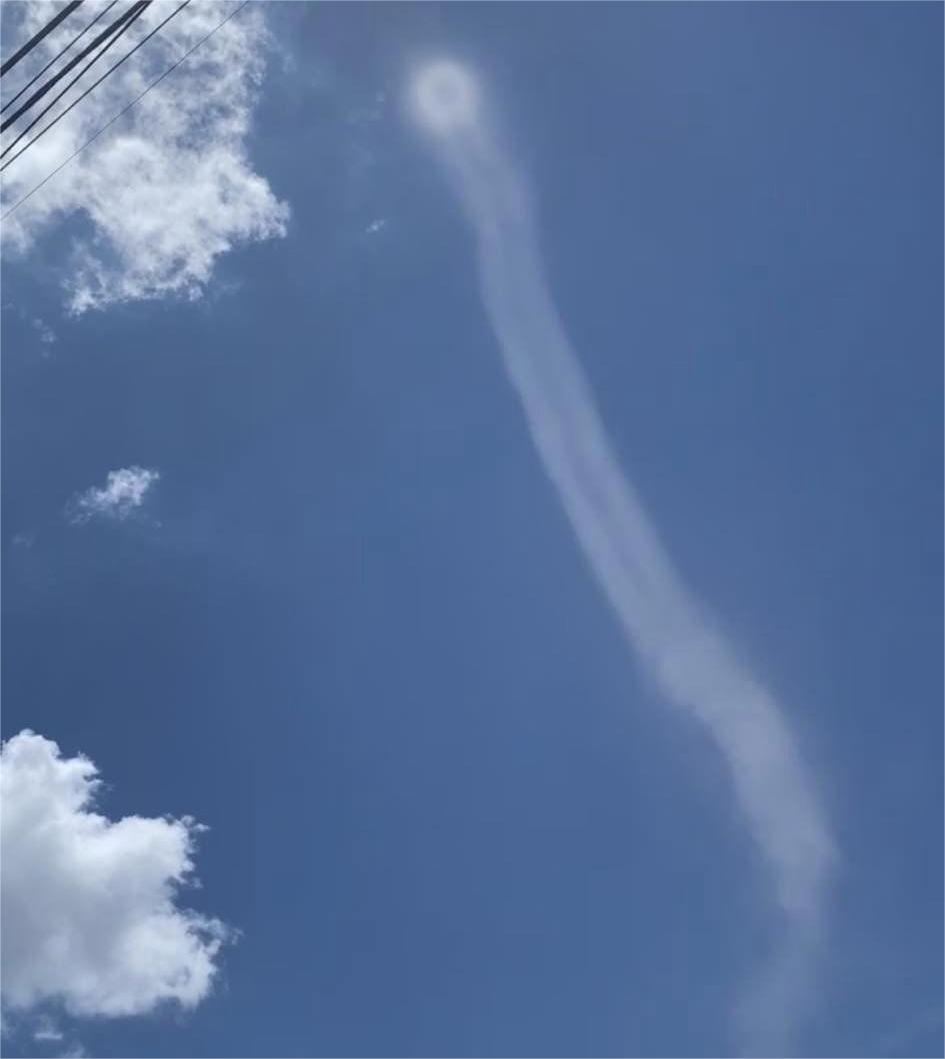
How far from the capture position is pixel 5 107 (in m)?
23.5

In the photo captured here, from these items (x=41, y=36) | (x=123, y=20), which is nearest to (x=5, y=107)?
(x=41, y=36)

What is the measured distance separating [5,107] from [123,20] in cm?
320

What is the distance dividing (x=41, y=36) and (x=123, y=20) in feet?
6.34

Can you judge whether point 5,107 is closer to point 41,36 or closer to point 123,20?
point 41,36

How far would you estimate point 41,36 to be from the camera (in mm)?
23062

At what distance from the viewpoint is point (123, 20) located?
24.2 m

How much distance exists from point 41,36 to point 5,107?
5.45 ft
